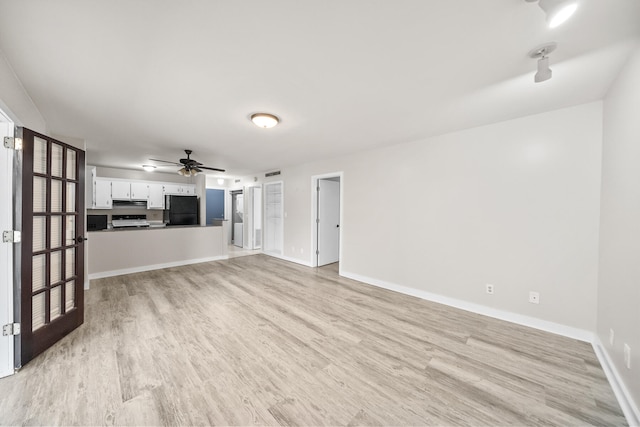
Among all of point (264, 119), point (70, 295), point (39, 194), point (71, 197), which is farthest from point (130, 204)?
point (264, 119)

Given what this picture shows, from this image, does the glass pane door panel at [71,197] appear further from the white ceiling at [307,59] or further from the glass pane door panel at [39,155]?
the white ceiling at [307,59]

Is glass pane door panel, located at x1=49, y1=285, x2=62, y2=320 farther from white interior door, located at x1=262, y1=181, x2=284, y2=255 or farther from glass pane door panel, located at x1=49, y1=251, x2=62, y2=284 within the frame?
white interior door, located at x1=262, y1=181, x2=284, y2=255

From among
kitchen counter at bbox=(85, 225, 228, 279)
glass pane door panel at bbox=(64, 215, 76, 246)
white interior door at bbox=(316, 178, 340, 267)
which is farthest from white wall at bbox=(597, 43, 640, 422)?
kitchen counter at bbox=(85, 225, 228, 279)

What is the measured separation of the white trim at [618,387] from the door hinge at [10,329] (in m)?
4.48

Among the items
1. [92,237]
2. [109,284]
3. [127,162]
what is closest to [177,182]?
[127,162]

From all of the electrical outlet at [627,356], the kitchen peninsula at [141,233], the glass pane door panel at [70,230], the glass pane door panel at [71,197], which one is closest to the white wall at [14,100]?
the glass pane door panel at [71,197]

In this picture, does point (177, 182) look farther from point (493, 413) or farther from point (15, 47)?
point (493, 413)

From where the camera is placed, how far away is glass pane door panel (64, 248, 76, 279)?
255 centimetres

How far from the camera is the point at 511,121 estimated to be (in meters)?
2.82

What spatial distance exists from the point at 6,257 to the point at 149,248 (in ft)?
11.2

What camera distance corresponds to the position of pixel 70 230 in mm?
2621

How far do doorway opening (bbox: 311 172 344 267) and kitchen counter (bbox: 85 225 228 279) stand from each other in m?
2.60

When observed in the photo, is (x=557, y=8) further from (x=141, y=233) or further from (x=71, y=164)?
(x=141, y=233)

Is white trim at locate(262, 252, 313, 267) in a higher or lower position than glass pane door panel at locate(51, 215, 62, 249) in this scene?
lower
